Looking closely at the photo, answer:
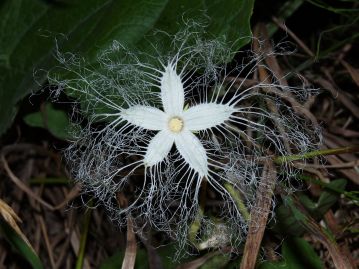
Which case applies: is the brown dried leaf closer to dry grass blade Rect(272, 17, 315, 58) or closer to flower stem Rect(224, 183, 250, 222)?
dry grass blade Rect(272, 17, 315, 58)

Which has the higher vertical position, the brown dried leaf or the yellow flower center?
the brown dried leaf

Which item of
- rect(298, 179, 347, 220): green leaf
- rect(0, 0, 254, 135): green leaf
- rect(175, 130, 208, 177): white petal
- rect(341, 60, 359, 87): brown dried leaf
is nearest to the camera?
rect(175, 130, 208, 177): white petal

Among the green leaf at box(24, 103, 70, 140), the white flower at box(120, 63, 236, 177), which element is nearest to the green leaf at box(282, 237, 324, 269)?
the white flower at box(120, 63, 236, 177)

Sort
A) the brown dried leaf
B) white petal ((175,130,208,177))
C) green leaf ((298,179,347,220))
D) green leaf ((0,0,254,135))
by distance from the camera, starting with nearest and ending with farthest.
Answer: white petal ((175,130,208,177))
green leaf ((0,0,254,135))
green leaf ((298,179,347,220))
the brown dried leaf

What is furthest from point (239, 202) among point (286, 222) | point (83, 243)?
point (83, 243)

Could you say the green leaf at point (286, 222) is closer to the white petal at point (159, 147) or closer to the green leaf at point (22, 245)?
the white petal at point (159, 147)
